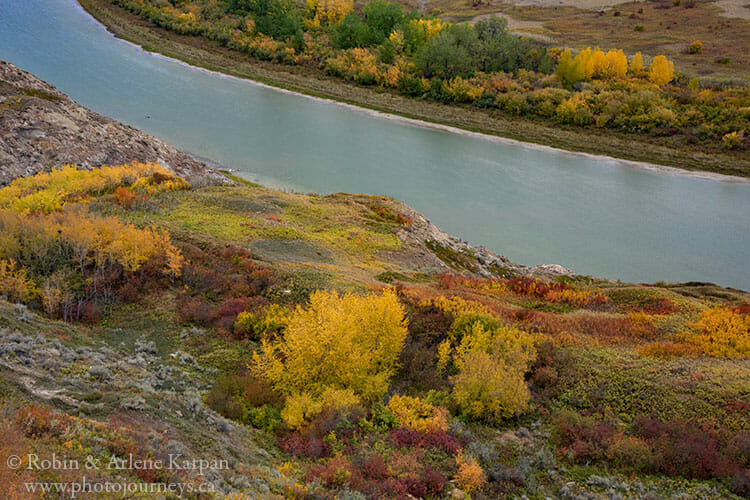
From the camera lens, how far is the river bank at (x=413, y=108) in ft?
171

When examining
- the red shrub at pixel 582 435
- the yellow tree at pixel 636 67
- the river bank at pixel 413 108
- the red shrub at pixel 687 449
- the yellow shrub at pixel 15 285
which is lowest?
the yellow shrub at pixel 15 285

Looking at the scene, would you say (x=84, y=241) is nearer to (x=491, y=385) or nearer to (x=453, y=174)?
(x=491, y=385)

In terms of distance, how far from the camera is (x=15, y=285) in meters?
16.6

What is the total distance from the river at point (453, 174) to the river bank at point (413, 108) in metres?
2.75

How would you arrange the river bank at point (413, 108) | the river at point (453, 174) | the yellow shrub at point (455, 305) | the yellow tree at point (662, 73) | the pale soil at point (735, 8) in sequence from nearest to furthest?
the yellow shrub at point (455, 305), the river at point (453, 174), the river bank at point (413, 108), the yellow tree at point (662, 73), the pale soil at point (735, 8)

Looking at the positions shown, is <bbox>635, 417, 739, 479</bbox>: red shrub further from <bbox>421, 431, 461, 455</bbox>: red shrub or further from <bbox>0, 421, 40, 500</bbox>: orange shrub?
<bbox>0, 421, 40, 500</bbox>: orange shrub

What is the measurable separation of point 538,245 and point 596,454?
990 inches

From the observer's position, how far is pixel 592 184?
46.6m

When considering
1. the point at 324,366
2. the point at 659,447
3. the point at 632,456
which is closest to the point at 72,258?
the point at 324,366

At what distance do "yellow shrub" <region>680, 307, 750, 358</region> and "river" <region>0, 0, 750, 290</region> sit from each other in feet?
47.3

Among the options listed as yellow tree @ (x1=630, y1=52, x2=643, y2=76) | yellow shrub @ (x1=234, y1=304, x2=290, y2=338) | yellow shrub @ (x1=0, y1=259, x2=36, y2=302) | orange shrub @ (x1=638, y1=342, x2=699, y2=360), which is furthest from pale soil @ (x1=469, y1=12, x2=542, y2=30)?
yellow shrub @ (x1=0, y1=259, x2=36, y2=302)

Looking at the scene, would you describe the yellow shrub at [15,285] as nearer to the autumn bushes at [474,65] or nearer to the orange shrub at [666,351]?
the orange shrub at [666,351]

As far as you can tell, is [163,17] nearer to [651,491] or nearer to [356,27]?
[356,27]

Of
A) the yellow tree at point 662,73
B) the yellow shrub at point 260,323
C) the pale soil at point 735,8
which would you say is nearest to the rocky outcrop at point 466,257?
the yellow shrub at point 260,323
